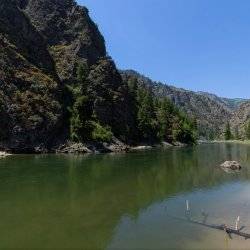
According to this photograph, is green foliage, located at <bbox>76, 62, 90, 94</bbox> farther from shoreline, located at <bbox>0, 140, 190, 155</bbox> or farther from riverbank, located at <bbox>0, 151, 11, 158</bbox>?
riverbank, located at <bbox>0, 151, 11, 158</bbox>

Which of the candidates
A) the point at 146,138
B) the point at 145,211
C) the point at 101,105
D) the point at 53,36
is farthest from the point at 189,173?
the point at 53,36

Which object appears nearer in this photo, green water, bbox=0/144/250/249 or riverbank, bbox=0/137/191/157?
green water, bbox=0/144/250/249

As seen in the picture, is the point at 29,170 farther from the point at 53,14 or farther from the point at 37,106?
the point at 53,14

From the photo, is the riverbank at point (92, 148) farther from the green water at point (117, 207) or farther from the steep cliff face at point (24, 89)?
the green water at point (117, 207)

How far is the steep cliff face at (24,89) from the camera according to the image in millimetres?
133250

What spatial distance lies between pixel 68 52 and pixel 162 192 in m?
140

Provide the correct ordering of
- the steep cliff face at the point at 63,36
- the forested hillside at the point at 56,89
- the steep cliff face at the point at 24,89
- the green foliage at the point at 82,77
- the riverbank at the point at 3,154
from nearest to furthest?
1. the riverbank at the point at 3,154
2. the steep cliff face at the point at 24,89
3. the forested hillside at the point at 56,89
4. the green foliage at the point at 82,77
5. the steep cliff face at the point at 63,36

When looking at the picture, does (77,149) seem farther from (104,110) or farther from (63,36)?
(63,36)

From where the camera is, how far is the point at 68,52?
617ft

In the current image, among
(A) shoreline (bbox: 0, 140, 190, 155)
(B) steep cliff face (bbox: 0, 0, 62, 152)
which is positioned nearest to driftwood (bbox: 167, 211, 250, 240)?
(A) shoreline (bbox: 0, 140, 190, 155)

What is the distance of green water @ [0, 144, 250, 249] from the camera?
33188 mm

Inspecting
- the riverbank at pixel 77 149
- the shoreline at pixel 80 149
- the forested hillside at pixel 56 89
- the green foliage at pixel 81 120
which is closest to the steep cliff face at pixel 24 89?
the forested hillside at pixel 56 89

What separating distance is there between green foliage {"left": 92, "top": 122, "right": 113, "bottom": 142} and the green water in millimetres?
64048

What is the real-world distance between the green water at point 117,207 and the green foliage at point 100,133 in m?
64.0
